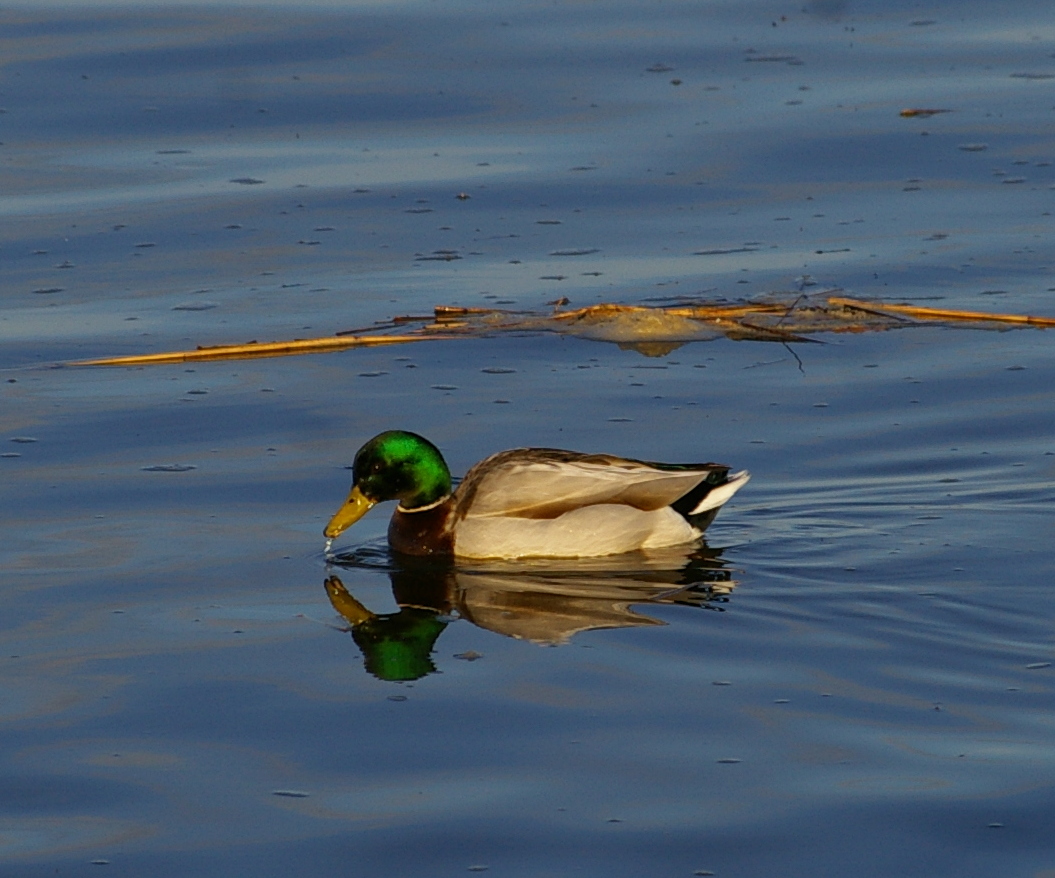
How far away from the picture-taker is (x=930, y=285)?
10.8 m

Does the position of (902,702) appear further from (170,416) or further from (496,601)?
(170,416)

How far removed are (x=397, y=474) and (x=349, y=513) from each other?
269 mm

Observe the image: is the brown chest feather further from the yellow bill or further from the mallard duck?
the yellow bill

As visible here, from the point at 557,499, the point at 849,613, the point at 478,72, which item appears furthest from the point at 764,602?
the point at 478,72

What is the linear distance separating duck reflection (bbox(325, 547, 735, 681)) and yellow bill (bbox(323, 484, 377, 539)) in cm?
11

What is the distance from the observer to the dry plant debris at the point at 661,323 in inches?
392

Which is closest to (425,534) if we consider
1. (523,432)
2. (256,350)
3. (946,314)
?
(523,432)

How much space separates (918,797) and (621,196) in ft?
25.8

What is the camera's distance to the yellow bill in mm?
7656

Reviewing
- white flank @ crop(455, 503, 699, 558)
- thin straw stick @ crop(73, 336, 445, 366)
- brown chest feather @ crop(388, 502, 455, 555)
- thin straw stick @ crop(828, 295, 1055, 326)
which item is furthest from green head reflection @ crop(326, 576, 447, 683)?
thin straw stick @ crop(828, 295, 1055, 326)

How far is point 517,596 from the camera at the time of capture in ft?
23.8

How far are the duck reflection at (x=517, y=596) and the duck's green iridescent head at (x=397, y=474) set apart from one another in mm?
230

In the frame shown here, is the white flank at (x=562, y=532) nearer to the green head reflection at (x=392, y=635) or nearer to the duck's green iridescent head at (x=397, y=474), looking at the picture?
the duck's green iridescent head at (x=397, y=474)

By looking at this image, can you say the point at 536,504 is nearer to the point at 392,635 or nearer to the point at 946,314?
the point at 392,635
